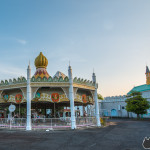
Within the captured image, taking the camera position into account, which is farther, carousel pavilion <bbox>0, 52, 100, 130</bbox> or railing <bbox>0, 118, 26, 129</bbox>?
carousel pavilion <bbox>0, 52, 100, 130</bbox>

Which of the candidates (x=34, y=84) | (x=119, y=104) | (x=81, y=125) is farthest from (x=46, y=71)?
(x=119, y=104)

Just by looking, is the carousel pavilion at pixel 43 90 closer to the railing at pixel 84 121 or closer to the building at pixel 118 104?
the railing at pixel 84 121

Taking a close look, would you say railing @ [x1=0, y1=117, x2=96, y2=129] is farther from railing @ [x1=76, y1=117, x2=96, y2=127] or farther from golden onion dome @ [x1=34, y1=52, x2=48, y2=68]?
golden onion dome @ [x1=34, y1=52, x2=48, y2=68]

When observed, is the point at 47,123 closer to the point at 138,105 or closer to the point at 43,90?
the point at 43,90

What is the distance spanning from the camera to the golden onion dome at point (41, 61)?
2439 centimetres

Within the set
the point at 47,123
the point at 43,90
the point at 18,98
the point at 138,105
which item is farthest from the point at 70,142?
the point at 138,105

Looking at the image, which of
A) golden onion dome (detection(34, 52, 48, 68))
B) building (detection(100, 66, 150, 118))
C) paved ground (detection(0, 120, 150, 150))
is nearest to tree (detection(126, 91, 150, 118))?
building (detection(100, 66, 150, 118))

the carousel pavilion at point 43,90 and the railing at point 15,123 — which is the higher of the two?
the carousel pavilion at point 43,90

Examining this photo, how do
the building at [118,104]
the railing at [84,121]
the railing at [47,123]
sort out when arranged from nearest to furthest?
the railing at [47,123], the railing at [84,121], the building at [118,104]

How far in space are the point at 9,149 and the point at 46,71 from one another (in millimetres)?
16435

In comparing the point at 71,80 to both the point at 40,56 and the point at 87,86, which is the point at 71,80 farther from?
the point at 40,56

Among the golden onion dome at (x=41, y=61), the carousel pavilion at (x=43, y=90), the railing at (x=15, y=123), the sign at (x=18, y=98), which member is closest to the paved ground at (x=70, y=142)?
the railing at (x=15, y=123)

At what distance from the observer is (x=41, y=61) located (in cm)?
2434

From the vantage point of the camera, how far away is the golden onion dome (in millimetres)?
24391
